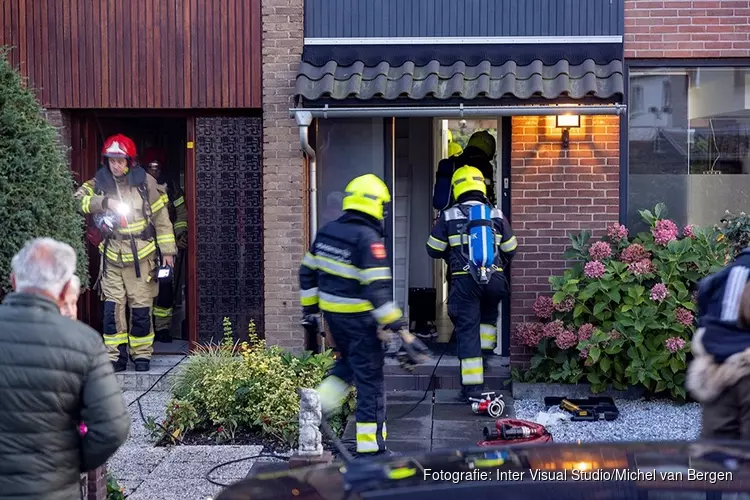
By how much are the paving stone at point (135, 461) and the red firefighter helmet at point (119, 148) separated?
306 centimetres

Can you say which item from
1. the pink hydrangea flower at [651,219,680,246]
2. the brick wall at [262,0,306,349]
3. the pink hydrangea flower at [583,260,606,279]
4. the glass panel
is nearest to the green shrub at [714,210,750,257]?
the pink hydrangea flower at [651,219,680,246]

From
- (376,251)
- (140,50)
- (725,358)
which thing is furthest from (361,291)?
(140,50)

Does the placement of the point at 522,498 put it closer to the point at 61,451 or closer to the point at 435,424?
the point at 61,451

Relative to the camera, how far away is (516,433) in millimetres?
7320

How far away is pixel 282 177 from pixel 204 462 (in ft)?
10.5

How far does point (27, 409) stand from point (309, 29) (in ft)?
21.2

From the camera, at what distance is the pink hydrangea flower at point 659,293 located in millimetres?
8469

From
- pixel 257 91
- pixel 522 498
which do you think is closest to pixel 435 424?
pixel 257 91

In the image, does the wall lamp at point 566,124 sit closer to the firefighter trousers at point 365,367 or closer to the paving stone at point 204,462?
the firefighter trousers at point 365,367

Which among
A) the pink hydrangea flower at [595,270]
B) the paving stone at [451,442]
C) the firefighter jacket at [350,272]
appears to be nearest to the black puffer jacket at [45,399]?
the firefighter jacket at [350,272]

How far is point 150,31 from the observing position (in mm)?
9781

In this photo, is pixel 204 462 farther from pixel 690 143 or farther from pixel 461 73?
pixel 690 143

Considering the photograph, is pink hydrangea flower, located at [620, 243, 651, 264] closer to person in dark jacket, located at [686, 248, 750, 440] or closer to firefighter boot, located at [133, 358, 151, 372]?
person in dark jacket, located at [686, 248, 750, 440]

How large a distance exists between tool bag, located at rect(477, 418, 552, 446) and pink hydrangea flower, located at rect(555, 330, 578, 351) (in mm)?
1295
